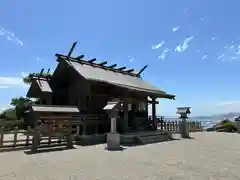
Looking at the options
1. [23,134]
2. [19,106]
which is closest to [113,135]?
[23,134]

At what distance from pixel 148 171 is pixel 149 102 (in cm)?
1190

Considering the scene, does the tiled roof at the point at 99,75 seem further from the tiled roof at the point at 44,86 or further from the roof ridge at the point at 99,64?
the tiled roof at the point at 44,86

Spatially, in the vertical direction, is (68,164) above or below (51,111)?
below

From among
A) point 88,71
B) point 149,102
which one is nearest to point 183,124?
point 149,102

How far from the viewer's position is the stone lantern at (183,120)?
65.6ft

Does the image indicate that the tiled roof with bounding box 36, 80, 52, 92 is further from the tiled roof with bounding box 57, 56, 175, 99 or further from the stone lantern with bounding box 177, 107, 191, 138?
the stone lantern with bounding box 177, 107, 191, 138

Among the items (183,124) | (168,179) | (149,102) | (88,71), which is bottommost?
(168,179)

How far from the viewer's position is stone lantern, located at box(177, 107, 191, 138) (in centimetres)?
1998

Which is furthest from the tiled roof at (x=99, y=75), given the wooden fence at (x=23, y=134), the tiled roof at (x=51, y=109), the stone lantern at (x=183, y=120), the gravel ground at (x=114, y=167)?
the gravel ground at (x=114, y=167)

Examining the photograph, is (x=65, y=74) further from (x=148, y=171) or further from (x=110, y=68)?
(x=148, y=171)

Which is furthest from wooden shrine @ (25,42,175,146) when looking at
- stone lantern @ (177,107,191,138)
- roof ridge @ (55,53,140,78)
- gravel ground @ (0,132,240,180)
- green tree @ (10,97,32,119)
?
green tree @ (10,97,32,119)

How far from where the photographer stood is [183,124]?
66.8 ft

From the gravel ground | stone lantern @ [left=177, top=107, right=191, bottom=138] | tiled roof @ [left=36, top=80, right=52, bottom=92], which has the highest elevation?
tiled roof @ [left=36, top=80, right=52, bottom=92]

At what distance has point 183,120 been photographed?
20688 millimetres
